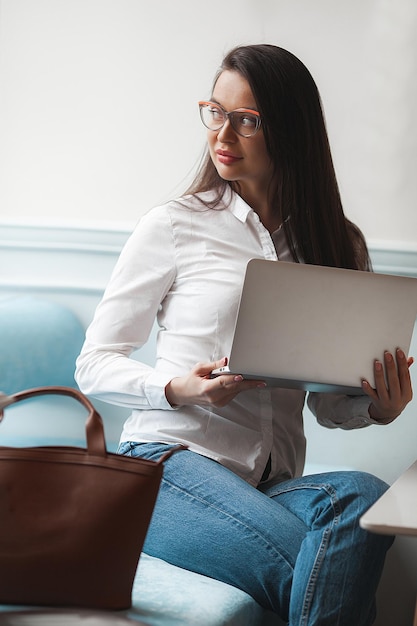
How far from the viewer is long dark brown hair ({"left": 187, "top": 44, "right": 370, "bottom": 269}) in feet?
5.31

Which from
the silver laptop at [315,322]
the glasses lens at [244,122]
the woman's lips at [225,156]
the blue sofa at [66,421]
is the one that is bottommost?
the blue sofa at [66,421]

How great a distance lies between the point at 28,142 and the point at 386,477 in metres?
1.19

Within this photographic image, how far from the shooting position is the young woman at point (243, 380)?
134cm

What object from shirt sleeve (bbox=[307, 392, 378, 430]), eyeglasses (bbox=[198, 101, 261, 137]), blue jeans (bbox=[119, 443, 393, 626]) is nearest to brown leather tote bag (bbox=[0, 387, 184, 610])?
blue jeans (bbox=[119, 443, 393, 626])

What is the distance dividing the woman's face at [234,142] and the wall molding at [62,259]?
0.49m

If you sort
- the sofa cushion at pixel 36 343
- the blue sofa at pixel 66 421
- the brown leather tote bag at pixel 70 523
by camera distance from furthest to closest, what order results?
the sofa cushion at pixel 36 343
the blue sofa at pixel 66 421
the brown leather tote bag at pixel 70 523

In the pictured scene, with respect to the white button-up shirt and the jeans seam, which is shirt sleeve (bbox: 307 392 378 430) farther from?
the jeans seam

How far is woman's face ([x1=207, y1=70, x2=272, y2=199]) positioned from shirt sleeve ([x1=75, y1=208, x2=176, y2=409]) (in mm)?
146

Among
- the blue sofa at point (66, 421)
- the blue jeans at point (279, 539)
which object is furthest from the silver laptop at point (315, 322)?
the blue sofa at point (66, 421)

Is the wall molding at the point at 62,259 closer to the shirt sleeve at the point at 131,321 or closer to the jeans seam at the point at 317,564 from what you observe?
the shirt sleeve at the point at 131,321

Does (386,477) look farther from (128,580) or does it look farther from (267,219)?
(128,580)

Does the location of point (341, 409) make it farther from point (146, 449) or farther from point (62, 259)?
point (62, 259)

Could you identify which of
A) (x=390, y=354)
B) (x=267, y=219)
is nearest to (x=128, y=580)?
(x=390, y=354)

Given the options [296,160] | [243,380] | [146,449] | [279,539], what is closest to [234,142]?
[296,160]
